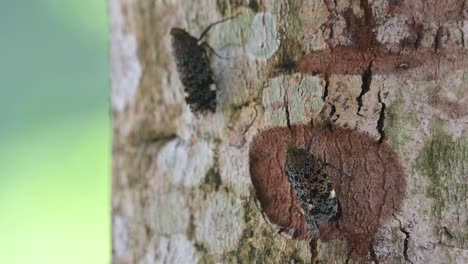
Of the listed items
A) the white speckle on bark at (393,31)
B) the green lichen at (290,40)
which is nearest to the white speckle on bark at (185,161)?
the green lichen at (290,40)

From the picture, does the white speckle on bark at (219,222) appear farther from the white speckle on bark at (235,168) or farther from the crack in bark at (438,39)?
the crack in bark at (438,39)

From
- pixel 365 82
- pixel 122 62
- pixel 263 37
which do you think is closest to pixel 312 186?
pixel 365 82

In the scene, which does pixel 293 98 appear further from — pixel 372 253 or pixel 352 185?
pixel 372 253

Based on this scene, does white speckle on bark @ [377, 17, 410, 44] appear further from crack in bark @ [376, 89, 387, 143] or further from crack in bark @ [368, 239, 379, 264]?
crack in bark @ [368, 239, 379, 264]

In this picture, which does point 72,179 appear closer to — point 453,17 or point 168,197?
point 168,197

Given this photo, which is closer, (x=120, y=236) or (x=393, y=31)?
(x=393, y=31)

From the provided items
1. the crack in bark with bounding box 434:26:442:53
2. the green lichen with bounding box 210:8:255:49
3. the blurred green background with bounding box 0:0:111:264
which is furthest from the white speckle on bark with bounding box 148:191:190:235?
the blurred green background with bounding box 0:0:111:264
